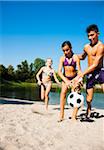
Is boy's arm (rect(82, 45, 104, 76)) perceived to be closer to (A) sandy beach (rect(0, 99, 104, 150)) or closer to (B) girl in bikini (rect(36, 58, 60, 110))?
(A) sandy beach (rect(0, 99, 104, 150))

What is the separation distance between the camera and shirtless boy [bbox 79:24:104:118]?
7.19 m

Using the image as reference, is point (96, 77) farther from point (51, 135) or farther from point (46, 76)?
point (46, 76)

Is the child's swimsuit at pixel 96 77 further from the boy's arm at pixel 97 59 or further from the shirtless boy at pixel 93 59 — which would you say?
the boy's arm at pixel 97 59

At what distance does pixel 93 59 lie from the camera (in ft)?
24.3

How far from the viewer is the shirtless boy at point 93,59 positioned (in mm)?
7191

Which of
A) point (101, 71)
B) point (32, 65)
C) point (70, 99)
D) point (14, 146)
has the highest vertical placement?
point (32, 65)

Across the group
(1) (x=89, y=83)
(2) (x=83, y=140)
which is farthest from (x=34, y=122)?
(2) (x=83, y=140)

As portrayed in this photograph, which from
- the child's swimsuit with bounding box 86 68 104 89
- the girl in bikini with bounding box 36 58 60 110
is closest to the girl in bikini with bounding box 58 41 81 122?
the child's swimsuit with bounding box 86 68 104 89

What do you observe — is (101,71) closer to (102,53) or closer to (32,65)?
(102,53)

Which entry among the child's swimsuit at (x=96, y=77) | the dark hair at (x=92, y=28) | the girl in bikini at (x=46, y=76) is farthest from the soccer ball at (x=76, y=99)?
the girl in bikini at (x=46, y=76)

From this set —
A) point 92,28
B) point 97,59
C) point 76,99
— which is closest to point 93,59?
point 97,59

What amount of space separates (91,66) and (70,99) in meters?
A: 0.84

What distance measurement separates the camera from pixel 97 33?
7.23 metres

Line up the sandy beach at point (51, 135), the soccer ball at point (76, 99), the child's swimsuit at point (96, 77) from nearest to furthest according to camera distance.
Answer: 1. the sandy beach at point (51, 135)
2. the soccer ball at point (76, 99)
3. the child's swimsuit at point (96, 77)
